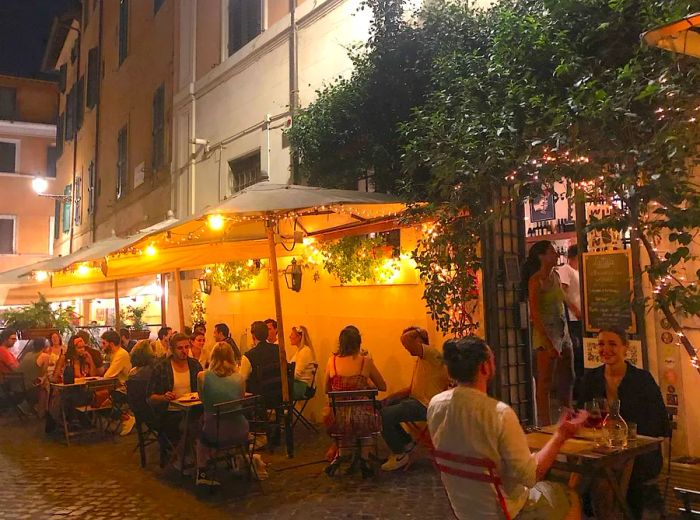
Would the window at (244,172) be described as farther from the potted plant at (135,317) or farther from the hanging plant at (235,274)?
the potted plant at (135,317)

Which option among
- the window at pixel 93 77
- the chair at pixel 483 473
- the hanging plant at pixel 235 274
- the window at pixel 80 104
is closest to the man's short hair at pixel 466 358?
the chair at pixel 483 473

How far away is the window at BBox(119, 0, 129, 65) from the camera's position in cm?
1930

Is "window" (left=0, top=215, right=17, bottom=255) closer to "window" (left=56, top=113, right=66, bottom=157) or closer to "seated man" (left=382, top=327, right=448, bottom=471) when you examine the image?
"window" (left=56, top=113, right=66, bottom=157)

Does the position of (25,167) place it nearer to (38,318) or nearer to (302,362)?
(38,318)

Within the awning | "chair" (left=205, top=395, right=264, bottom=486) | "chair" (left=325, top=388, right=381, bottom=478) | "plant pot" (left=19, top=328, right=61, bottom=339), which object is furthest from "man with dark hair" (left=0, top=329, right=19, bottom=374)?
the awning

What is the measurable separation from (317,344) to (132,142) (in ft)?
37.7

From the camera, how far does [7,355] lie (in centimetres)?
1177

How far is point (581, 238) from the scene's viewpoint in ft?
20.3

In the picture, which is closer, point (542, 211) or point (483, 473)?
point (483, 473)

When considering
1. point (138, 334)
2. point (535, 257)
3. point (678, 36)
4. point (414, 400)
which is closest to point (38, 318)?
point (138, 334)

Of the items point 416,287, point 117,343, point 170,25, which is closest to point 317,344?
point 416,287

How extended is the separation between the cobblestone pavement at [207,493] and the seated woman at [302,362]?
771mm

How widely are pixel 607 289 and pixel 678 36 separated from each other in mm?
2667

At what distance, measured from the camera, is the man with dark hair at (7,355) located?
1162cm
